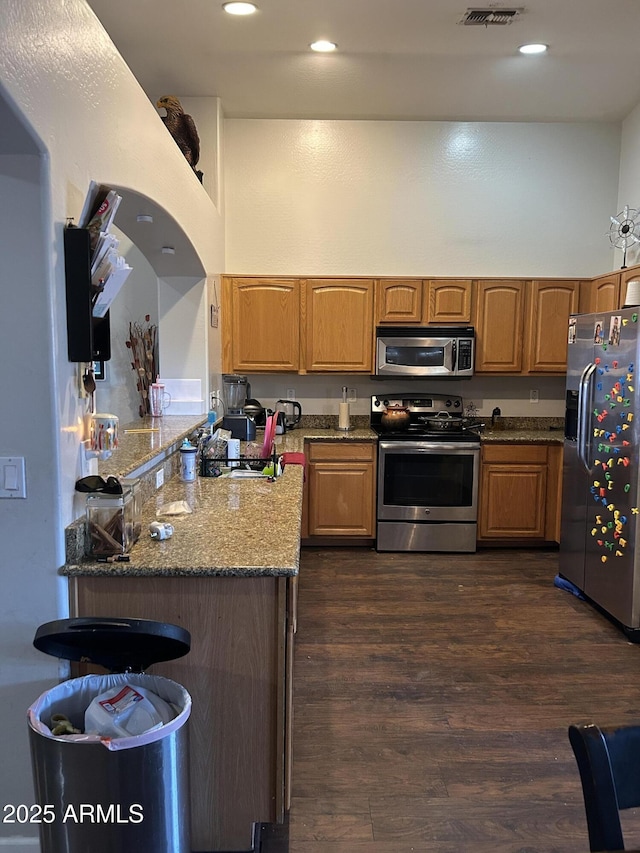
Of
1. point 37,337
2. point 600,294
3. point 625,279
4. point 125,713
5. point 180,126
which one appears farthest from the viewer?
point 600,294

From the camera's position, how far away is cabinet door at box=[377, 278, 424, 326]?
4652mm

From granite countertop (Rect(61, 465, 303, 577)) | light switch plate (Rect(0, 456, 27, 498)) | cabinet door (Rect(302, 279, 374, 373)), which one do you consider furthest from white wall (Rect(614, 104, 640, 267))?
light switch plate (Rect(0, 456, 27, 498))

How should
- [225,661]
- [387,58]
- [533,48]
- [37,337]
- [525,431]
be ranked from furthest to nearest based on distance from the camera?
[525,431] < [387,58] < [533,48] < [225,661] < [37,337]

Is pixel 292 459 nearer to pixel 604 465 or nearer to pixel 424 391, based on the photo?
pixel 604 465

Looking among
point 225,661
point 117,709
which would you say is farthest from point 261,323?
point 117,709

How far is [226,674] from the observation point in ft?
5.88

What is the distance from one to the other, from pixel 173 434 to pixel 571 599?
256cm

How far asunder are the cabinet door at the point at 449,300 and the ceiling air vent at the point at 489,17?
1739mm

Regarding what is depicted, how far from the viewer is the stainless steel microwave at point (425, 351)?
4.64 metres

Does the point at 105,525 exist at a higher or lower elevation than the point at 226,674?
higher

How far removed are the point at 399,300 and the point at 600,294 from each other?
143 cm

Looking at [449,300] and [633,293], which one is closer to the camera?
[633,293]

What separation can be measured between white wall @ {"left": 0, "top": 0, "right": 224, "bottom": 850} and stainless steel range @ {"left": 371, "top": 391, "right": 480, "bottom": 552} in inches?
118

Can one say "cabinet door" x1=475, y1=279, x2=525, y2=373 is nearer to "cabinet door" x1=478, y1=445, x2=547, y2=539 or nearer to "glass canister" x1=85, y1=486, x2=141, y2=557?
"cabinet door" x1=478, y1=445, x2=547, y2=539
